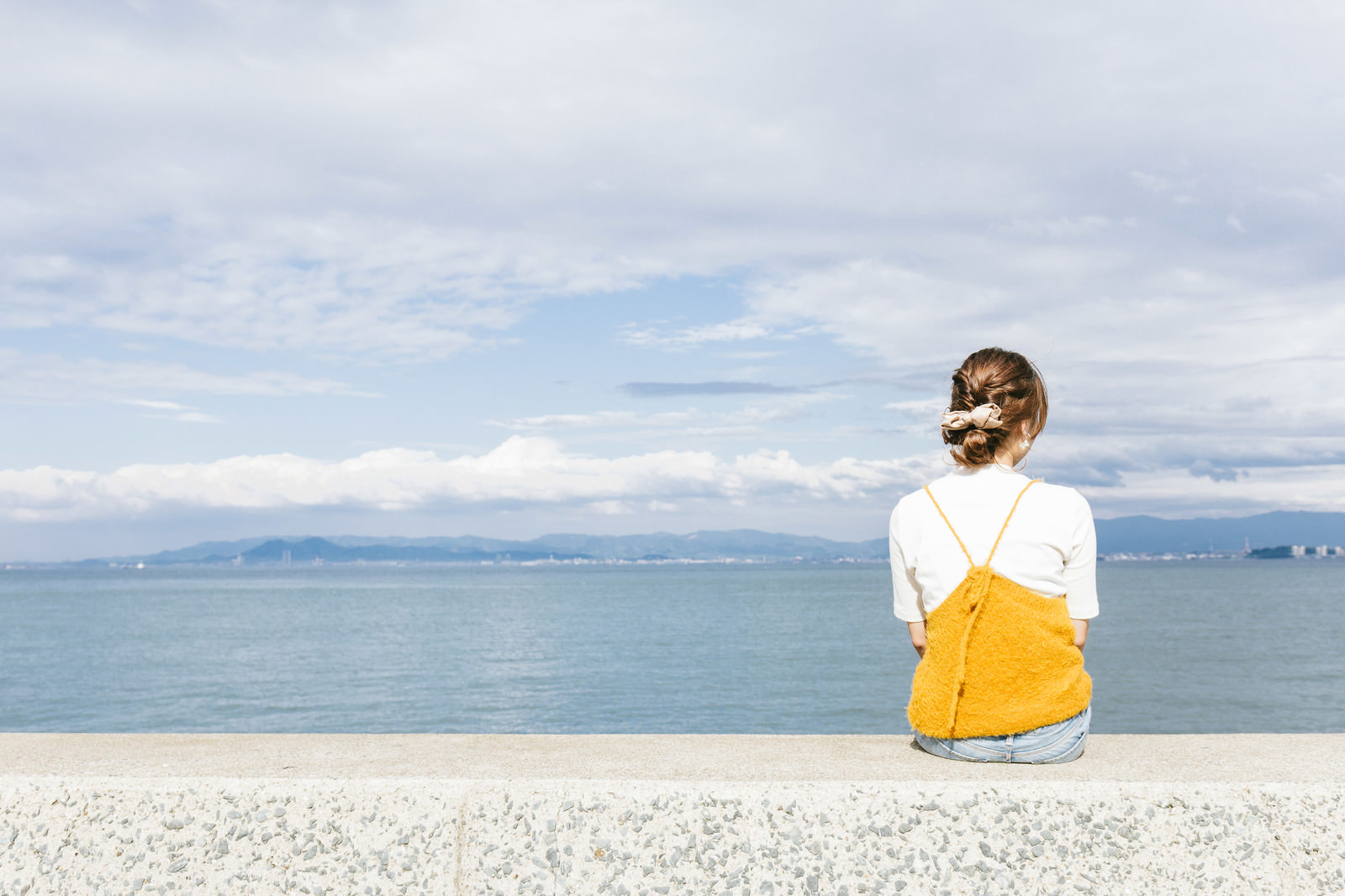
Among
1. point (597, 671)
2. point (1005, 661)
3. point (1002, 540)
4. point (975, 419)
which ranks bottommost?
point (597, 671)

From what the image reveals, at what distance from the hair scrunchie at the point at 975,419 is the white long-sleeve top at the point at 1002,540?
159 mm

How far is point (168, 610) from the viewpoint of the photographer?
79.1 metres

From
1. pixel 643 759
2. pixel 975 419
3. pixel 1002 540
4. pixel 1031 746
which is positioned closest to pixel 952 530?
pixel 1002 540

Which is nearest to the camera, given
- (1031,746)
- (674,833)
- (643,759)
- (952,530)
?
(674,833)

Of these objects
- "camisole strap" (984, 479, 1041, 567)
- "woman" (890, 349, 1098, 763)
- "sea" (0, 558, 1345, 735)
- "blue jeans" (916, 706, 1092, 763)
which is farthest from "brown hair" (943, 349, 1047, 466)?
"sea" (0, 558, 1345, 735)

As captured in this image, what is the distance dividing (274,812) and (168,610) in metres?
87.7

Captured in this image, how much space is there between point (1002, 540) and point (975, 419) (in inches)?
16.4

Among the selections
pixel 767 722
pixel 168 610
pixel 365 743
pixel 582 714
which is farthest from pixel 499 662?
pixel 168 610

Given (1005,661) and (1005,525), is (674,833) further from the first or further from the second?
(1005,525)

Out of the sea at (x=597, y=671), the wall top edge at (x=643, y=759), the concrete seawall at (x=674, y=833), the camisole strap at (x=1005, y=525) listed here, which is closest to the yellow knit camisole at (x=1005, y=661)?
the camisole strap at (x=1005, y=525)

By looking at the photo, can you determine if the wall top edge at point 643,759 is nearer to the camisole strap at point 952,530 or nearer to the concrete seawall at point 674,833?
the concrete seawall at point 674,833

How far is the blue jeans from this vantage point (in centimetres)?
306

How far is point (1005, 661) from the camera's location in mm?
3105

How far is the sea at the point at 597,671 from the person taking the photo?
83.6 feet
